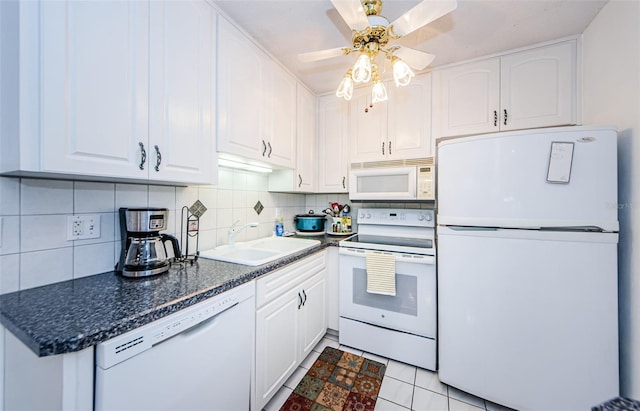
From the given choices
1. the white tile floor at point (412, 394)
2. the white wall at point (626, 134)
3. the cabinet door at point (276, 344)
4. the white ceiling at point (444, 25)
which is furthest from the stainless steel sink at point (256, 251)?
the white wall at point (626, 134)

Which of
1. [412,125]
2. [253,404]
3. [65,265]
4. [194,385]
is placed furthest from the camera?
[412,125]

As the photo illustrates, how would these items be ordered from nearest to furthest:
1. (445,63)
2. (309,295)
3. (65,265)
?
(65,265), (309,295), (445,63)

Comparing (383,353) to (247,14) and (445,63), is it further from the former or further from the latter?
(247,14)

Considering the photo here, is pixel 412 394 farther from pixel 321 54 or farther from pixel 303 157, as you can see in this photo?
pixel 321 54

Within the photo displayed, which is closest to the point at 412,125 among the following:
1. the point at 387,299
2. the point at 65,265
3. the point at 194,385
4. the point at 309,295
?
the point at 387,299

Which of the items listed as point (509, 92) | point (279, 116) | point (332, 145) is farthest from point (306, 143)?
point (509, 92)

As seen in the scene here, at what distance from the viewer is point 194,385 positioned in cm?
93

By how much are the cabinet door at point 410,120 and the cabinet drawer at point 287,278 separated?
113cm

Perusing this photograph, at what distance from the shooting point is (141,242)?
1.12 metres

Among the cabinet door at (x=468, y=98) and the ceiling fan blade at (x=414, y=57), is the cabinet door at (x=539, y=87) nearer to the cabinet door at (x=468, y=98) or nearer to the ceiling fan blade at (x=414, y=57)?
the cabinet door at (x=468, y=98)

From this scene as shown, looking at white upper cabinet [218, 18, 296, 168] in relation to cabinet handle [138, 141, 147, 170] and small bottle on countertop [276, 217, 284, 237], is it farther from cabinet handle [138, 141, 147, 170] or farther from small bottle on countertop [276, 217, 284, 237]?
small bottle on countertop [276, 217, 284, 237]

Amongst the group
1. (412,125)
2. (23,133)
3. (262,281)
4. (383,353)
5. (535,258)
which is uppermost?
(412,125)

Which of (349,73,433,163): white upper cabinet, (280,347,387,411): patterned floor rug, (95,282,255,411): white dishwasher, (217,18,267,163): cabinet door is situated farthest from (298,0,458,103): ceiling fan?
(280,347,387,411): patterned floor rug

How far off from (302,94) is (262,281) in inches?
67.6
